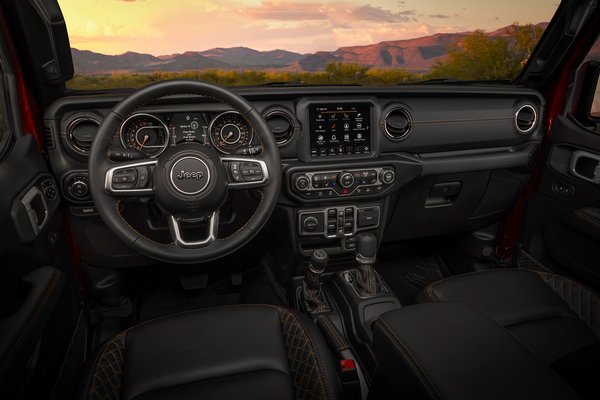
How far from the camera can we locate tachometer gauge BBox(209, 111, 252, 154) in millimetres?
1742

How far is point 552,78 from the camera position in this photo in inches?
94.3

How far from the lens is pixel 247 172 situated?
1552mm

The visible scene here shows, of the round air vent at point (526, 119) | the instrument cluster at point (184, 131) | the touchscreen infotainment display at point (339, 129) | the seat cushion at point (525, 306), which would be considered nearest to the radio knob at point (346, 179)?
the touchscreen infotainment display at point (339, 129)

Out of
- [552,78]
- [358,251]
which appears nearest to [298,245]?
[358,251]

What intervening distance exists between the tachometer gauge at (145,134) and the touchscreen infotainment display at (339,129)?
0.68 meters

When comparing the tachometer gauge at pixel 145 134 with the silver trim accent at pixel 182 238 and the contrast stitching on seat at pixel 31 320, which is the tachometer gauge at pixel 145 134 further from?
the contrast stitching on seat at pixel 31 320

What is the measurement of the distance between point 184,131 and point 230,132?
19 centimetres

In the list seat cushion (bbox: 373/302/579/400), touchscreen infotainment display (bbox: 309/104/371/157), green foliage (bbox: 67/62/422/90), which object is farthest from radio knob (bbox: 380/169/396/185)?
seat cushion (bbox: 373/302/579/400)

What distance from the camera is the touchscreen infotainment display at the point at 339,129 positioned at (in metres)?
1.96

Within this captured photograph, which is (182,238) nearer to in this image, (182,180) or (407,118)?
(182,180)

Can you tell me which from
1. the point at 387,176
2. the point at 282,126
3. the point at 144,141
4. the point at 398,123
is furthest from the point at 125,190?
the point at 398,123

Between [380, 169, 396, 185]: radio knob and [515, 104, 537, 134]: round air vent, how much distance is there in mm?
852

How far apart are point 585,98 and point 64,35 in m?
2.71

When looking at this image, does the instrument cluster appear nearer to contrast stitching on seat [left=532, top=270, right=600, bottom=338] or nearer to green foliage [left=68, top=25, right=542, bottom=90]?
green foliage [left=68, top=25, right=542, bottom=90]
